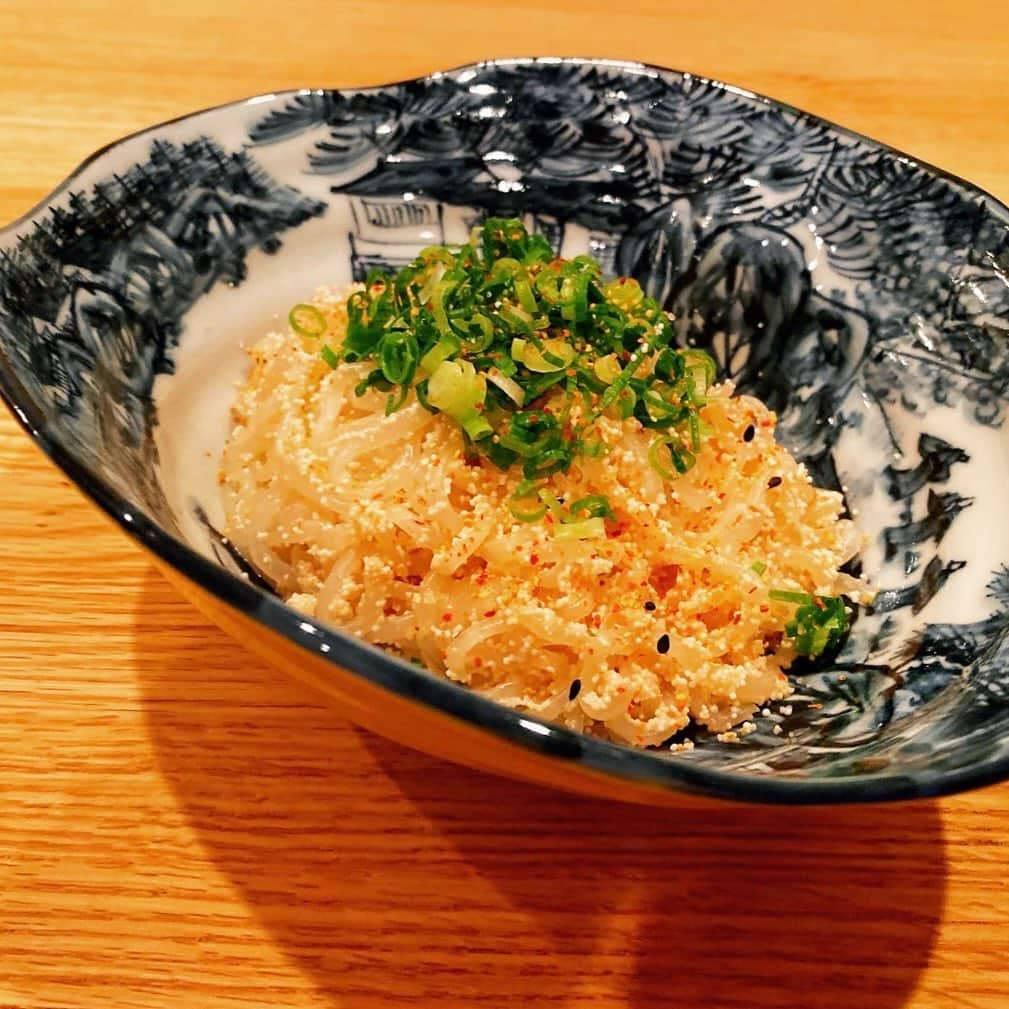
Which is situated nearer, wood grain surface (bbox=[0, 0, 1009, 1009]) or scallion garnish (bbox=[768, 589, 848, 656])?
wood grain surface (bbox=[0, 0, 1009, 1009])

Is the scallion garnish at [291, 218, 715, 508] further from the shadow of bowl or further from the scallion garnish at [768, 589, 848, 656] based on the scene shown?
the shadow of bowl

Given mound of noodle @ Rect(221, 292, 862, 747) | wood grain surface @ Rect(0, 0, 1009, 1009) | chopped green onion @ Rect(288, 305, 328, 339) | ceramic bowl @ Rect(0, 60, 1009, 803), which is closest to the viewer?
ceramic bowl @ Rect(0, 60, 1009, 803)

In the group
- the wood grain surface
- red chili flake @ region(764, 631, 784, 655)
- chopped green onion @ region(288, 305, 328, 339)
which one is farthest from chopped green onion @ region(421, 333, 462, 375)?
red chili flake @ region(764, 631, 784, 655)

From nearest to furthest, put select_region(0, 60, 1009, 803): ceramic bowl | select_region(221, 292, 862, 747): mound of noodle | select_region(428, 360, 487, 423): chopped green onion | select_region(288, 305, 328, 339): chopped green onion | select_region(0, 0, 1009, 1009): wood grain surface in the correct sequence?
select_region(0, 60, 1009, 803): ceramic bowl < select_region(0, 0, 1009, 1009): wood grain surface < select_region(221, 292, 862, 747): mound of noodle < select_region(428, 360, 487, 423): chopped green onion < select_region(288, 305, 328, 339): chopped green onion

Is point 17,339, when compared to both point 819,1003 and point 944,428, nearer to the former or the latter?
point 819,1003

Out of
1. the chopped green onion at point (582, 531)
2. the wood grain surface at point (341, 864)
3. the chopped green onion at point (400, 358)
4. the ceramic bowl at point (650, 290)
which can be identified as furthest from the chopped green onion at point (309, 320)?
the chopped green onion at point (582, 531)

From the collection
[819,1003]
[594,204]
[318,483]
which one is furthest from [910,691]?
[594,204]

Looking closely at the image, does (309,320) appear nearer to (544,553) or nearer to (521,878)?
(544,553)
